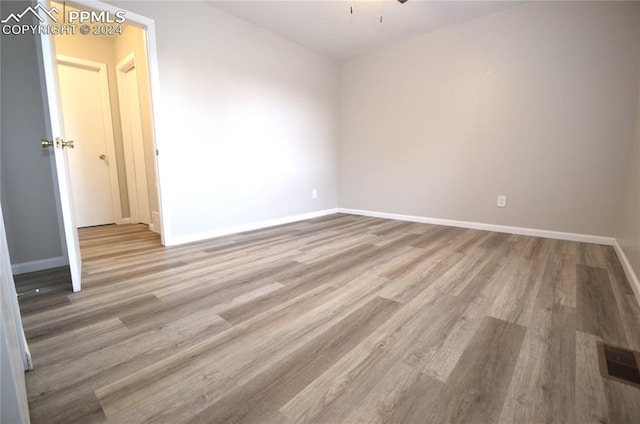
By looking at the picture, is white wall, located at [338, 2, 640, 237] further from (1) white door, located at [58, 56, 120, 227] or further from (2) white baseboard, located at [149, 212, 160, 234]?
(1) white door, located at [58, 56, 120, 227]

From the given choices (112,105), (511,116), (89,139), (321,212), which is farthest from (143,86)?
(511,116)

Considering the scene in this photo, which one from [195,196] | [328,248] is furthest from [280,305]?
[195,196]

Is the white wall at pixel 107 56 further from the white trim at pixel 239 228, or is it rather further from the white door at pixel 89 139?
the white trim at pixel 239 228

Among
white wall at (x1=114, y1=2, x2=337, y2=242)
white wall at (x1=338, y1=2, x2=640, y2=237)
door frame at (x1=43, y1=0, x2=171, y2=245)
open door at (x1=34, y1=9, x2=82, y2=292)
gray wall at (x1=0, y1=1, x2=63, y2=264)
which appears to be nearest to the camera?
open door at (x1=34, y1=9, x2=82, y2=292)

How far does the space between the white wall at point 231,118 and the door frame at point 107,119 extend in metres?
1.77

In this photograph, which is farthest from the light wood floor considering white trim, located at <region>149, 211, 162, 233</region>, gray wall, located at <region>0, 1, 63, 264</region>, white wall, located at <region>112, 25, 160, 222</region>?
white wall, located at <region>112, 25, 160, 222</region>

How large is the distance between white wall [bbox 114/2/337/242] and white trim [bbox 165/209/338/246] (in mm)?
33

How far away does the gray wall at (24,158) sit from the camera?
6.49 ft

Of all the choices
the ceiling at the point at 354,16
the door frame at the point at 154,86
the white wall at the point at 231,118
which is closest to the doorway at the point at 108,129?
the door frame at the point at 154,86

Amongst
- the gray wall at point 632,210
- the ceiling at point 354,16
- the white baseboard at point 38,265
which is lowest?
the white baseboard at point 38,265

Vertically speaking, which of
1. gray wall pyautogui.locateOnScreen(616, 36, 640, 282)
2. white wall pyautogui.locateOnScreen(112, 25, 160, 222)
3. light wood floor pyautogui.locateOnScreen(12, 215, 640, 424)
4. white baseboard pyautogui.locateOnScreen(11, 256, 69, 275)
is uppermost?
white wall pyautogui.locateOnScreen(112, 25, 160, 222)

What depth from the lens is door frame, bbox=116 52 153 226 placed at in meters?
3.49

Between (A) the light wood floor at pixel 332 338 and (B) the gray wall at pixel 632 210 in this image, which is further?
(B) the gray wall at pixel 632 210

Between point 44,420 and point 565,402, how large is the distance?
1622mm
